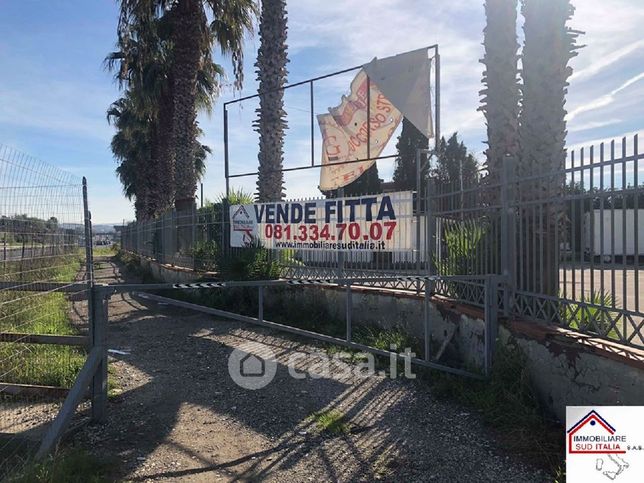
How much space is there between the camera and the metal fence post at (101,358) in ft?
15.6

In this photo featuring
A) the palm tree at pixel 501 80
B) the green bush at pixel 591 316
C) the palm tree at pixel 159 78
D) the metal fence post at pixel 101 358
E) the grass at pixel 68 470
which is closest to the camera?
the grass at pixel 68 470

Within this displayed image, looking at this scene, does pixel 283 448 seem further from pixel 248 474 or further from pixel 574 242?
pixel 574 242

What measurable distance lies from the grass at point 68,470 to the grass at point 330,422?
5.86ft

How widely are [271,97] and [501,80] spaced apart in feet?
19.6

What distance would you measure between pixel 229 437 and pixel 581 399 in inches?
117

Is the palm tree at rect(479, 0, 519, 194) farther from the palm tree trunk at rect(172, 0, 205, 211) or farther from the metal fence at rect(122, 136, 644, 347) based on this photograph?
the palm tree trunk at rect(172, 0, 205, 211)

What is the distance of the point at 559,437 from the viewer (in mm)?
4168

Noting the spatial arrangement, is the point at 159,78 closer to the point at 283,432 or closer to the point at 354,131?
the point at 354,131

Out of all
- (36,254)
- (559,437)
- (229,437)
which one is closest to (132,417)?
(229,437)

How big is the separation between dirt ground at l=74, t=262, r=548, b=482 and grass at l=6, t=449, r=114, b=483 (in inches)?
5.5

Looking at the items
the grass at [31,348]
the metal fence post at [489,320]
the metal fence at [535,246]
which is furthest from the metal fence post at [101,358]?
the metal fence post at [489,320]
